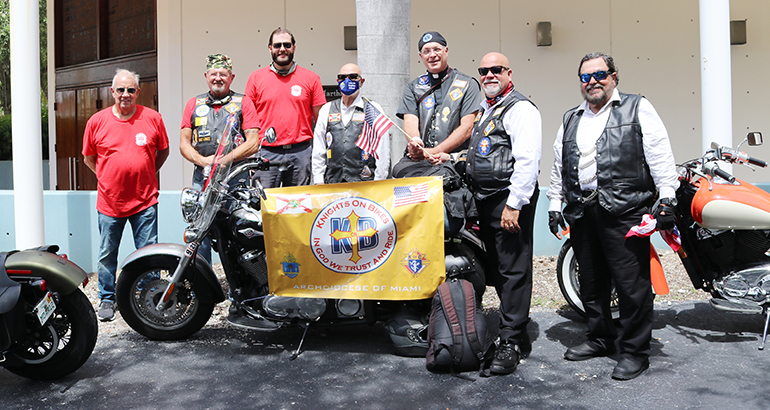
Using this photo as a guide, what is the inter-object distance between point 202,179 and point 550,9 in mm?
5495

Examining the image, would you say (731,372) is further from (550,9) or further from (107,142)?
(550,9)

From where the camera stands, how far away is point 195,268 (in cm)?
428

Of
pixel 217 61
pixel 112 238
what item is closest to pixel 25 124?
pixel 112 238

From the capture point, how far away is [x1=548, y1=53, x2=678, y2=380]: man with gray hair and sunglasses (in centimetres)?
364

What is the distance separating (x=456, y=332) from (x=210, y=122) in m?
2.89

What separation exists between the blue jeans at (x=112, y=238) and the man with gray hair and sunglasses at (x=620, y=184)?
3328 mm

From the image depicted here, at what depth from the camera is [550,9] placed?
864 cm

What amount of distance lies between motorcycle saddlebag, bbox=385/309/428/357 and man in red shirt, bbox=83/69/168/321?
2.41 meters

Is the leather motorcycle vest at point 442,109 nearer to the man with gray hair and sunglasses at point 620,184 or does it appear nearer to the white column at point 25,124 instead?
the man with gray hair and sunglasses at point 620,184

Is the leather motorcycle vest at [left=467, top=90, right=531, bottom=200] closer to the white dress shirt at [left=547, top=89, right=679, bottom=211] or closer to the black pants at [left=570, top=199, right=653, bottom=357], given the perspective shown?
the white dress shirt at [left=547, top=89, right=679, bottom=211]

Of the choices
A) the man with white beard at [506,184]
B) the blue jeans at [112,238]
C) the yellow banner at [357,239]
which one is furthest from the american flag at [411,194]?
the blue jeans at [112,238]

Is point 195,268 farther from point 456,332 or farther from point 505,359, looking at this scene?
point 505,359

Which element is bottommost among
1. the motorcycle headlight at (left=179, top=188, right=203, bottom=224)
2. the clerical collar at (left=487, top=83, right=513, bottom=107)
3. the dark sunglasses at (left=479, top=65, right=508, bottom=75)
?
the motorcycle headlight at (left=179, top=188, right=203, bottom=224)

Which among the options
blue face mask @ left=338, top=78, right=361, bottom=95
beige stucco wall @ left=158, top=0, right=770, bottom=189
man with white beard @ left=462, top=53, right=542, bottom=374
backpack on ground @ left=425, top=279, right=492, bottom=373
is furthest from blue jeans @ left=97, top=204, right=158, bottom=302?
beige stucco wall @ left=158, top=0, right=770, bottom=189
